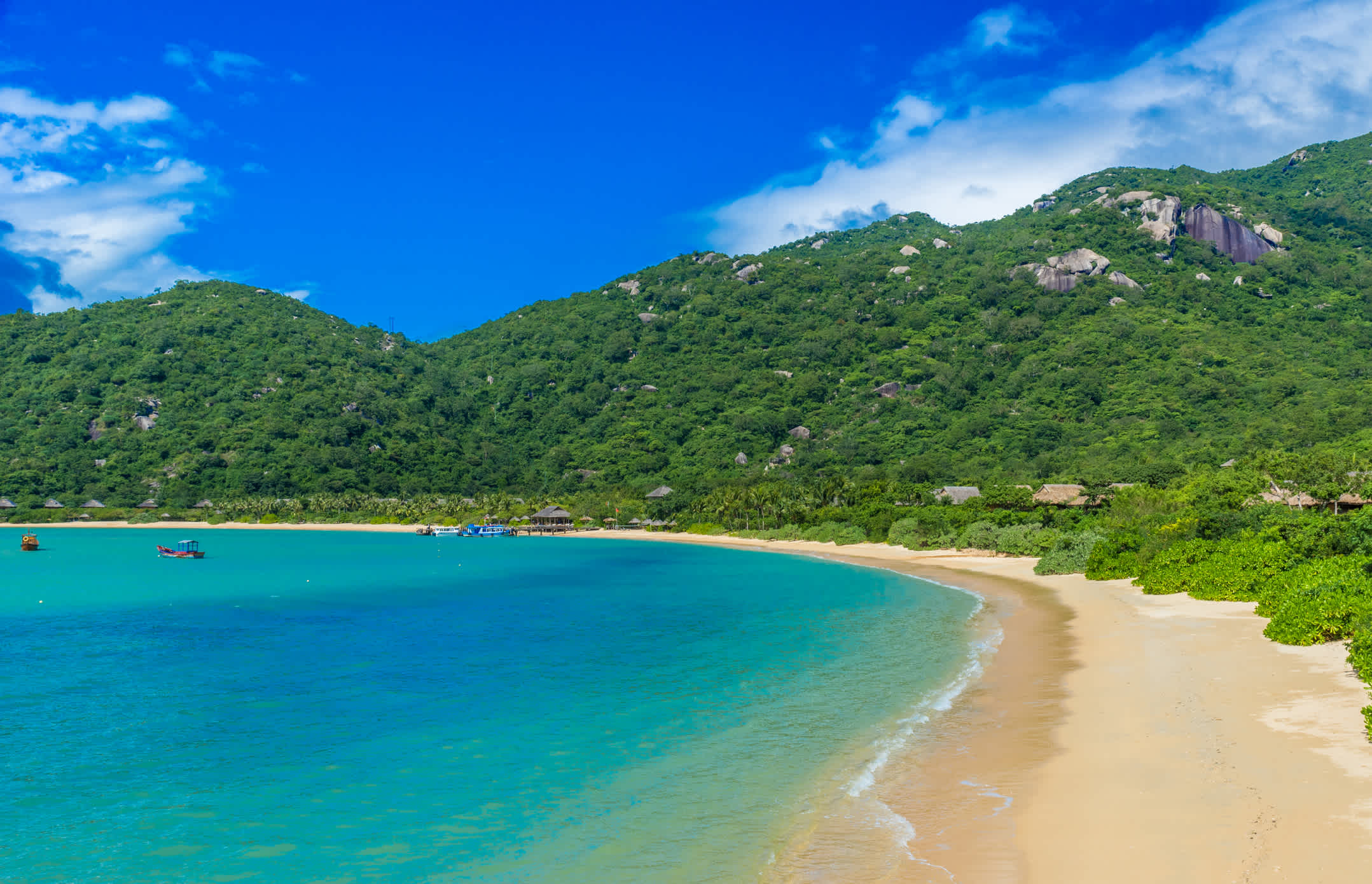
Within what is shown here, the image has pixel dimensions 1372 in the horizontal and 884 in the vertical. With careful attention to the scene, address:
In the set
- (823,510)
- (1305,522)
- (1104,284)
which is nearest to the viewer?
(1305,522)

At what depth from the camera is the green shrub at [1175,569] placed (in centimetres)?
3559

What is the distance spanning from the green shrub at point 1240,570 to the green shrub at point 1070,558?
1309 centimetres

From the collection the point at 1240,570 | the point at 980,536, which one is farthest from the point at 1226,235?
the point at 1240,570

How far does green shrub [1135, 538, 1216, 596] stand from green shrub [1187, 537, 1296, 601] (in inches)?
21.5

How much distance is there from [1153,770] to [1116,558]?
35642 millimetres

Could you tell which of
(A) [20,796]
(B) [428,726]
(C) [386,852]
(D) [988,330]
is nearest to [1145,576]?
(B) [428,726]

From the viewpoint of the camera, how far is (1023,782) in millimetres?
12891

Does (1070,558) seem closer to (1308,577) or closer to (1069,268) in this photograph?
(1308,577)

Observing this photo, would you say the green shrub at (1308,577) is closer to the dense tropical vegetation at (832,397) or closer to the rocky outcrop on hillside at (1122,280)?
the dense tropical vegetation at (832,397)

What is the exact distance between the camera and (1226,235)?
157 meters

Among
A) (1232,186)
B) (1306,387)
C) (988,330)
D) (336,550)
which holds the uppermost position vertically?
(1232,186)

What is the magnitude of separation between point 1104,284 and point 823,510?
90.7 meters

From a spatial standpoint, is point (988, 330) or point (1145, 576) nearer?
point (1145, 576)

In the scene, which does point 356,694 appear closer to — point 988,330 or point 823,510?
point 823,510
